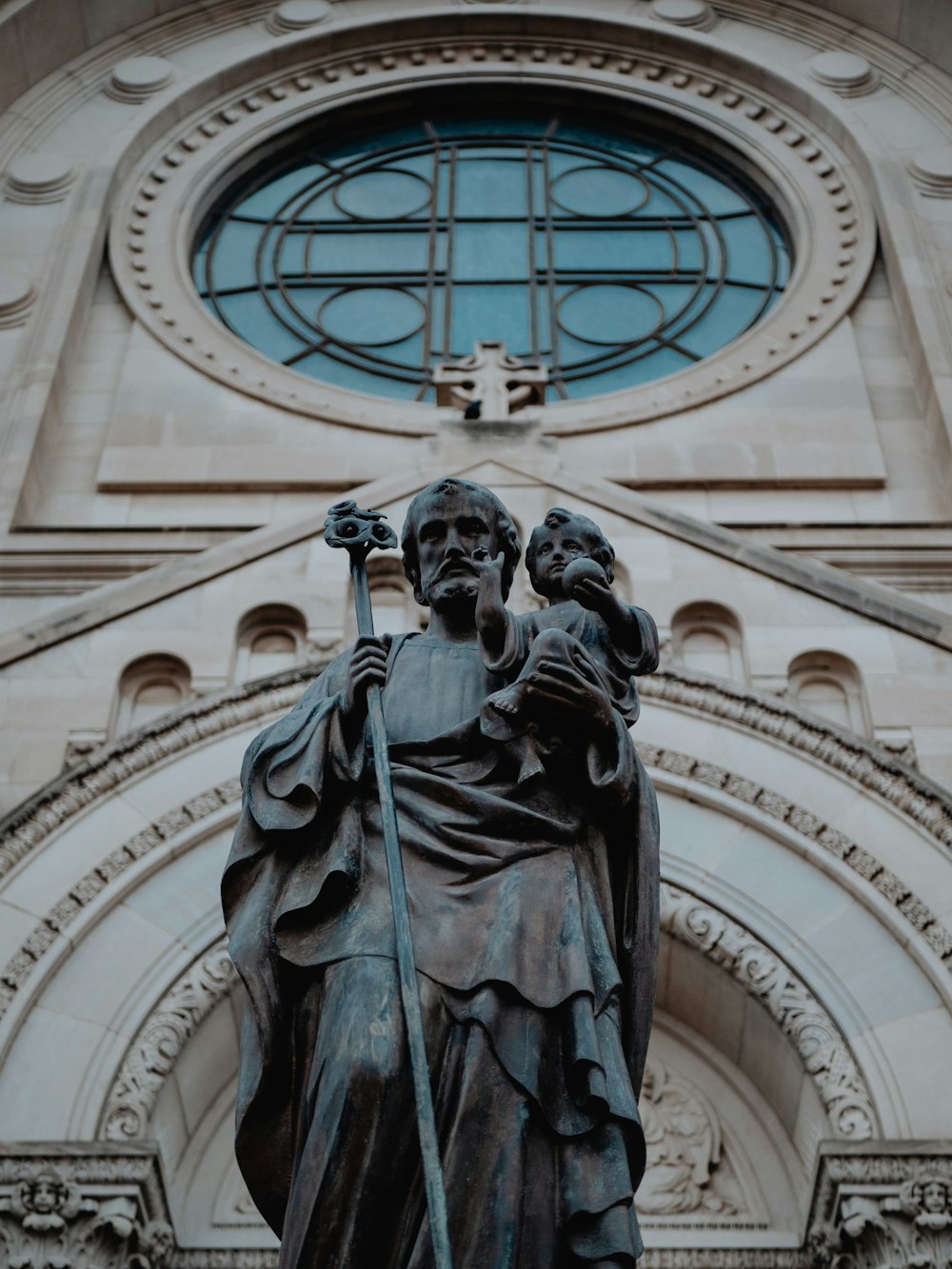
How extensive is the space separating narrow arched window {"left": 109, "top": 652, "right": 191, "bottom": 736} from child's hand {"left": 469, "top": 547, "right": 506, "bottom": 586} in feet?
18.7

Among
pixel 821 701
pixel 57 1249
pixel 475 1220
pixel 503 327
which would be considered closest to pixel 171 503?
pixel 503 327

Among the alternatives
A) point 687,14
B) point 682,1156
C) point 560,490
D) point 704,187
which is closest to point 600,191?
point 704,187

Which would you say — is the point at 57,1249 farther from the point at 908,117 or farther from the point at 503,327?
the point at 908,117

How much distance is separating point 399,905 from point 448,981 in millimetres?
176

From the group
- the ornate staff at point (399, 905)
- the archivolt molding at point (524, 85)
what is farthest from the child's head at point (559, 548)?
the archivolt molding at point (524, 85)

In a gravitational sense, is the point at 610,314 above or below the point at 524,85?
below

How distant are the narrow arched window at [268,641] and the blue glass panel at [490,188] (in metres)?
7.86

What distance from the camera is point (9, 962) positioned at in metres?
8.33

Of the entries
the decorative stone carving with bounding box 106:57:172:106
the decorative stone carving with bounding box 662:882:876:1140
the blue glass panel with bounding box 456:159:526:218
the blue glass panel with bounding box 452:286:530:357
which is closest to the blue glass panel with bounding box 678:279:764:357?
the blue glass panel with bounding box 452:286:530:357

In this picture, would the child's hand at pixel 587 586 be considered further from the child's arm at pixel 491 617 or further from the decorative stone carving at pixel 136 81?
the decorative stone carving at pixel 136 81

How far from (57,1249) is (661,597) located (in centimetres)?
470

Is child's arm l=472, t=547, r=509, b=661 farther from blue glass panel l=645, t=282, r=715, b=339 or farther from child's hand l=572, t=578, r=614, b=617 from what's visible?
blue glass panel l=645, t=282, r=715, b=339

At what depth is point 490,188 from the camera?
683 inches

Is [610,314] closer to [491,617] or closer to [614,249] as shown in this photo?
[614,249]
